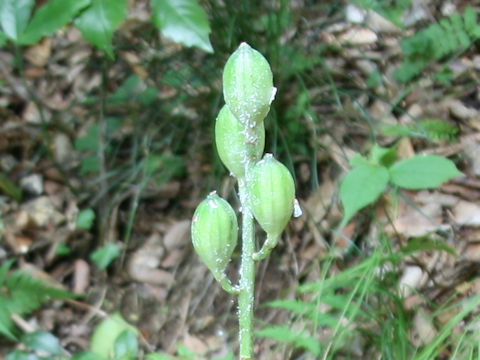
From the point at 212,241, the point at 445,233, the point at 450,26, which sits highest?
the point at 212,241

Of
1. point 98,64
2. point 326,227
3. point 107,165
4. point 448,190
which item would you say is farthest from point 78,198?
point 448,190

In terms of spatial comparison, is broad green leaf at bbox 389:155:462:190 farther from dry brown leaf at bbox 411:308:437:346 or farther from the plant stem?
the plant stem

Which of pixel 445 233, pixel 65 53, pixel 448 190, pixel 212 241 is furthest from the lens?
pixel 65 53

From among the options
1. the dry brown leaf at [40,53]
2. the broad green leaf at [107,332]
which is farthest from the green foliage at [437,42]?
the dry brown leaf at [40,53]

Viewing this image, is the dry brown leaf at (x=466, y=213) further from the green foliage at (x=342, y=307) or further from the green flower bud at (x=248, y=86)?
the green flower bud at (x=248, y=86)

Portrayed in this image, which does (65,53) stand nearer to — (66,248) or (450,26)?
(66,248)

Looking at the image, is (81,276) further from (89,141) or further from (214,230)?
(214,230)
